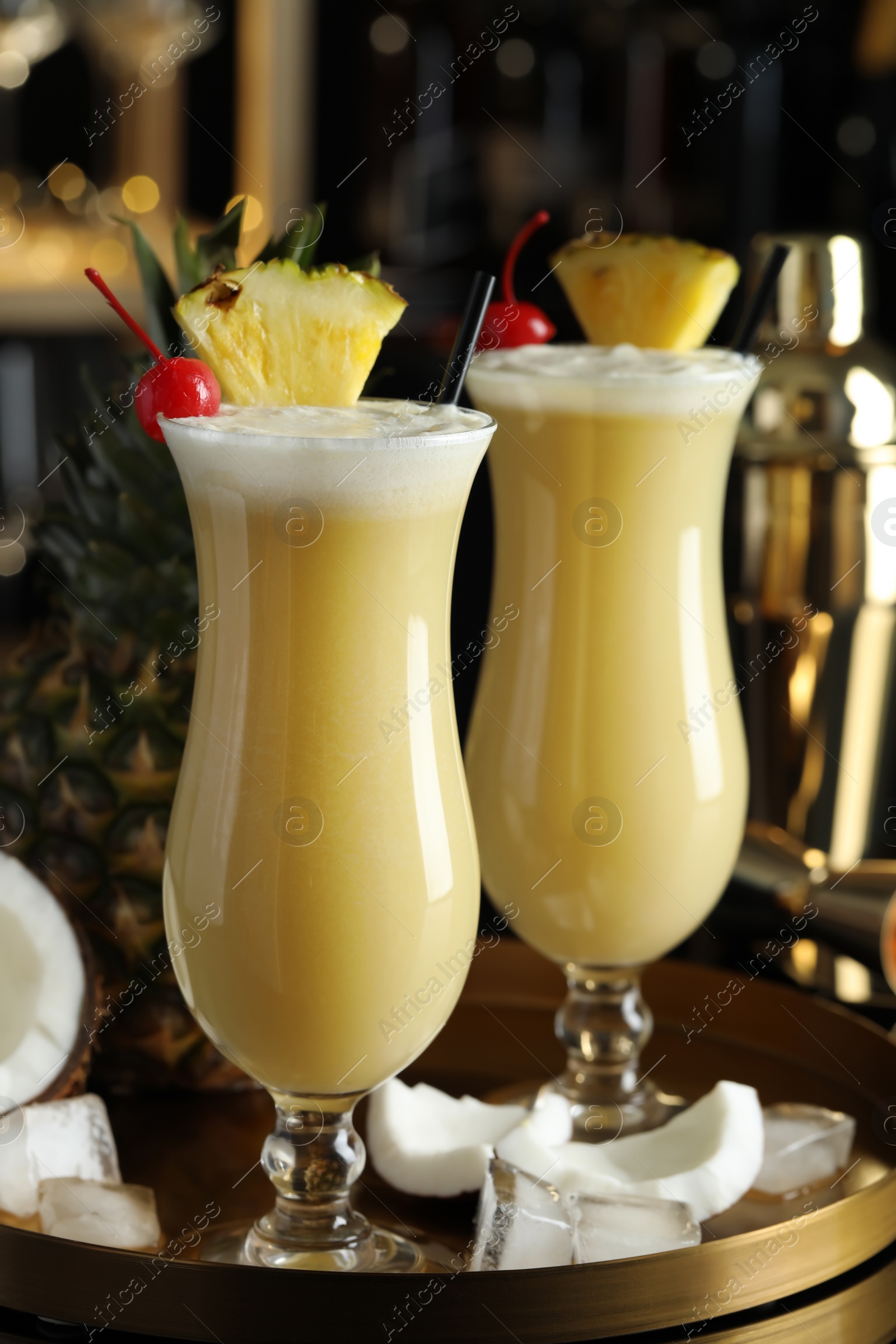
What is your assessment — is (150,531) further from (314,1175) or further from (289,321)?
(314,1175)

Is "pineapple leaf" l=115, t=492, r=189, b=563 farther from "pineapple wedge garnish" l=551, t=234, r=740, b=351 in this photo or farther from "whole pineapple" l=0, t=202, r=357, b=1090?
"pineapple wedge garnish" l=551, t=234, r=740, b=351

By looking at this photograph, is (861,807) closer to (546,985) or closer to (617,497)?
(546,985)

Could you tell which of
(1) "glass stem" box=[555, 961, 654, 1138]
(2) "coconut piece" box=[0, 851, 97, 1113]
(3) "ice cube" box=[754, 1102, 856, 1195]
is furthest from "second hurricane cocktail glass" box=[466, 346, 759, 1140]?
(2) "coconut piece" box=[0, 851, 97, 1113]

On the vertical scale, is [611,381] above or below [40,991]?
above

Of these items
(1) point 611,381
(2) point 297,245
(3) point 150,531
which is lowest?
(3) point 150,531

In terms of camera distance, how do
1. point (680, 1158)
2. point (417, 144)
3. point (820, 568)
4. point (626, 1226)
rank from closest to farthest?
point (626, 1226) < point (680, 1158) < point (820, 568) < point (417, 144)

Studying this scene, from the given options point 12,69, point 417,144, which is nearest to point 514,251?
point 12,69
